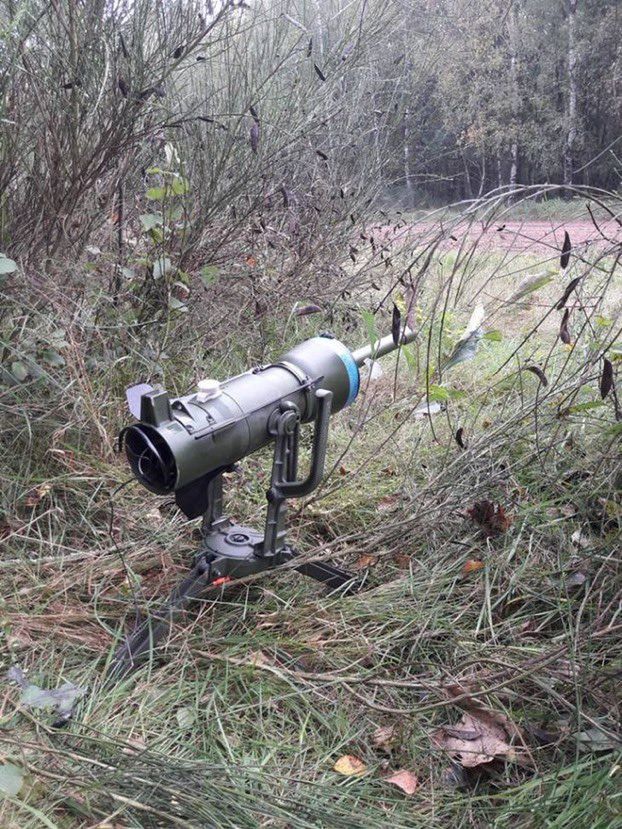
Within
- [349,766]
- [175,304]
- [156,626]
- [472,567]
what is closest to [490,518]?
[472,567]

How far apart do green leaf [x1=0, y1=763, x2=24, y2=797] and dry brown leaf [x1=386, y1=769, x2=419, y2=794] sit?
78cm

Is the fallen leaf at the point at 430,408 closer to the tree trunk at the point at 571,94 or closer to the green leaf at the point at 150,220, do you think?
the green leaf at the point at 150,220

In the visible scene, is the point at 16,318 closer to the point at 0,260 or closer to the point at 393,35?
the point at 0,260

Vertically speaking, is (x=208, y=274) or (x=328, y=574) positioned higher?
(x=208, y=274)

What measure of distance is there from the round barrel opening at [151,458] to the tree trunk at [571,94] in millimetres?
9402

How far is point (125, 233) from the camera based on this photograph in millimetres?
3578

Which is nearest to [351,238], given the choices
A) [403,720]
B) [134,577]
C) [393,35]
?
[393,35]

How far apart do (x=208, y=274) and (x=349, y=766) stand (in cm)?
275

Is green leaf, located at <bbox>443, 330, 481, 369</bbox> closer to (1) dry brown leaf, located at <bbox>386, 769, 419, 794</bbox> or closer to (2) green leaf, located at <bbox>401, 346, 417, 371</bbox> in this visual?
(2) green leaf, located at <bbox>401, 346, 417, 371</bbox>

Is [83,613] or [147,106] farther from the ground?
[147,106]

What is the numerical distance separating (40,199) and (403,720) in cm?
244

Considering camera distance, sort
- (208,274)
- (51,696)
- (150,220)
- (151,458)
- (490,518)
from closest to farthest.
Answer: (51,696)
(151,458)
(490,518)
(150,220)
(208,274)

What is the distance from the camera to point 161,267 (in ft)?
10.7

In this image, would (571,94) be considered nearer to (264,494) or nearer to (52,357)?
(264,494)
